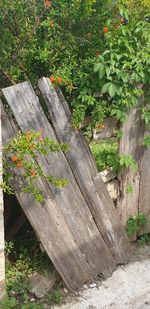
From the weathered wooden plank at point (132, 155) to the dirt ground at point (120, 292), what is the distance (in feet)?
1.62

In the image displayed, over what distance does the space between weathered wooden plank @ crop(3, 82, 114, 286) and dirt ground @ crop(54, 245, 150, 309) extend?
116 mm

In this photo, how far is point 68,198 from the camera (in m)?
3.78

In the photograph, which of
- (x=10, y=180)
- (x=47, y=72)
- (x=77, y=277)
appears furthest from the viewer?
(x=77, y=277)

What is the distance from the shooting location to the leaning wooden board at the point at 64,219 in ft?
11.3

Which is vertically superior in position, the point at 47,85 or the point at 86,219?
the point at 47,85

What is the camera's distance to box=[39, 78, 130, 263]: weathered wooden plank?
11.8 ft

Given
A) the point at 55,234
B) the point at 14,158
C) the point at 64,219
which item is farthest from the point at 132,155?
the point at 14,158

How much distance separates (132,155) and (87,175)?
1.83ft

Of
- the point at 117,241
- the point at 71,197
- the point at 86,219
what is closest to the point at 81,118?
the point at 71,197

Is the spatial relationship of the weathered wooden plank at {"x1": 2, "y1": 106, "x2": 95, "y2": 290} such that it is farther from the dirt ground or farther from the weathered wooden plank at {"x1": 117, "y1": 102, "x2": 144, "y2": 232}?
the weathered wooden plank at {"x1": 117, "y1": 102, "x2": 144, "y2": 232}

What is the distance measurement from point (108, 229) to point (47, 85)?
4.94 feet

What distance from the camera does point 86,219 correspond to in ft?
12.9

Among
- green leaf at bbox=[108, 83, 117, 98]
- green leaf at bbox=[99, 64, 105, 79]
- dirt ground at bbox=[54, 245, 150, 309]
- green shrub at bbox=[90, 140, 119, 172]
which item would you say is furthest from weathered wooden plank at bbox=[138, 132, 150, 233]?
green leaf at bbox=[99, 64, 105, 79]

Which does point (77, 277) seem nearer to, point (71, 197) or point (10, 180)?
point (71, 197)
